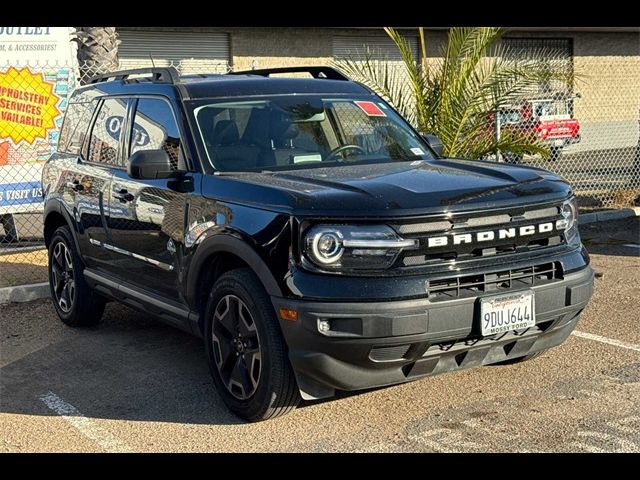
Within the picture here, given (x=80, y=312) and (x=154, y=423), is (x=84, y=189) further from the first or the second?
(x=154, y=423)

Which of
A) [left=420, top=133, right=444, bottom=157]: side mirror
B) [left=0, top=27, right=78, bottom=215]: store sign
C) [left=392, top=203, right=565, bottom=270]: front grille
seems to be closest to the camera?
[left=392, top=203, right=565, bottom=270]: front grille

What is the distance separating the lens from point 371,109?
6289 millimetres

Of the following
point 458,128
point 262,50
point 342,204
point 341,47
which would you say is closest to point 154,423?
point 342,204

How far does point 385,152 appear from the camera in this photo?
591cm

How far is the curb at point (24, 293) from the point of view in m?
8.31

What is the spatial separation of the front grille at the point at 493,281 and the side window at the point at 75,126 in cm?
360

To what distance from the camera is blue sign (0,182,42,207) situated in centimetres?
1065

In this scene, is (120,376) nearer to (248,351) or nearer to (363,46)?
(248,351)

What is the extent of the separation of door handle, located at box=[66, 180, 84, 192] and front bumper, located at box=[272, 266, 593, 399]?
2.80 meters

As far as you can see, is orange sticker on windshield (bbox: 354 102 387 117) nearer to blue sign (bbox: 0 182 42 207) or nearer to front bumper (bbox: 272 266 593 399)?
front bumper (bbox: 272 266 593 399)

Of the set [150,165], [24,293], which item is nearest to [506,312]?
[150,165]

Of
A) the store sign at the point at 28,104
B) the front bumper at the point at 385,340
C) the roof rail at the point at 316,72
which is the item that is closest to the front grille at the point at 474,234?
the front bumper at the point at 385,340

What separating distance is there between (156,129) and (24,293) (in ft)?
10.4

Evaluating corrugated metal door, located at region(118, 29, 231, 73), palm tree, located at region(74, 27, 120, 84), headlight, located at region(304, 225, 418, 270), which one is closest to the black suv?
headlight, located at region(304, 225, 418, 270)
